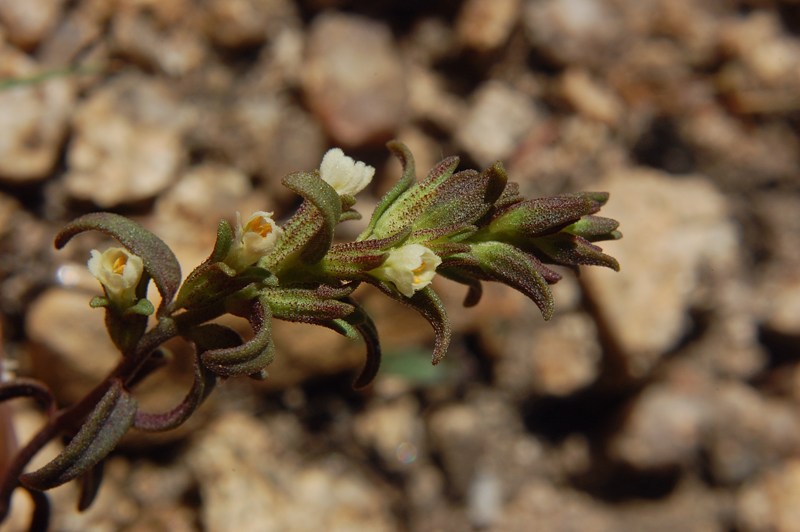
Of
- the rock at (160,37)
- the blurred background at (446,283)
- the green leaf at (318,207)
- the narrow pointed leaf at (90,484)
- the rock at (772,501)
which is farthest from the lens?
the rock at (772,501)

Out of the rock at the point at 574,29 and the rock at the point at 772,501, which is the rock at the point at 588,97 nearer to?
the rock at the point at 574,29

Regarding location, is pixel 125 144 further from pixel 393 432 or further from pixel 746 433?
pixel 746 433

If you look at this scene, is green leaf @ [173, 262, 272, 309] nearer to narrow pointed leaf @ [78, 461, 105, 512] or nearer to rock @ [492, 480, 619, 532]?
narrow pointed leaf @ [78, 461, 105, 512]

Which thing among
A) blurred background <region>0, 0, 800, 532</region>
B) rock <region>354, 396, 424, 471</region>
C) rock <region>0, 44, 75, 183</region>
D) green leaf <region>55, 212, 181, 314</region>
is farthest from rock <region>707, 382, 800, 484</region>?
rock <region>0, 44, 75, 183</region>

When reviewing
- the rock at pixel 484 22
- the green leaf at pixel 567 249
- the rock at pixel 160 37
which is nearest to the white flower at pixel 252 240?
the green leaf at pixel 567 249

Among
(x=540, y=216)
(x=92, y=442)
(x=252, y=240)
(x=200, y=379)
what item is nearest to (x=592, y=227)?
(x=540, y=216)

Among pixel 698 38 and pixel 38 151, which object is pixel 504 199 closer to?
pixel 38 151

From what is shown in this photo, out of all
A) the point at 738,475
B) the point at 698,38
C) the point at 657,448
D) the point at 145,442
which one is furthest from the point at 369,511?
the point at 698,38
